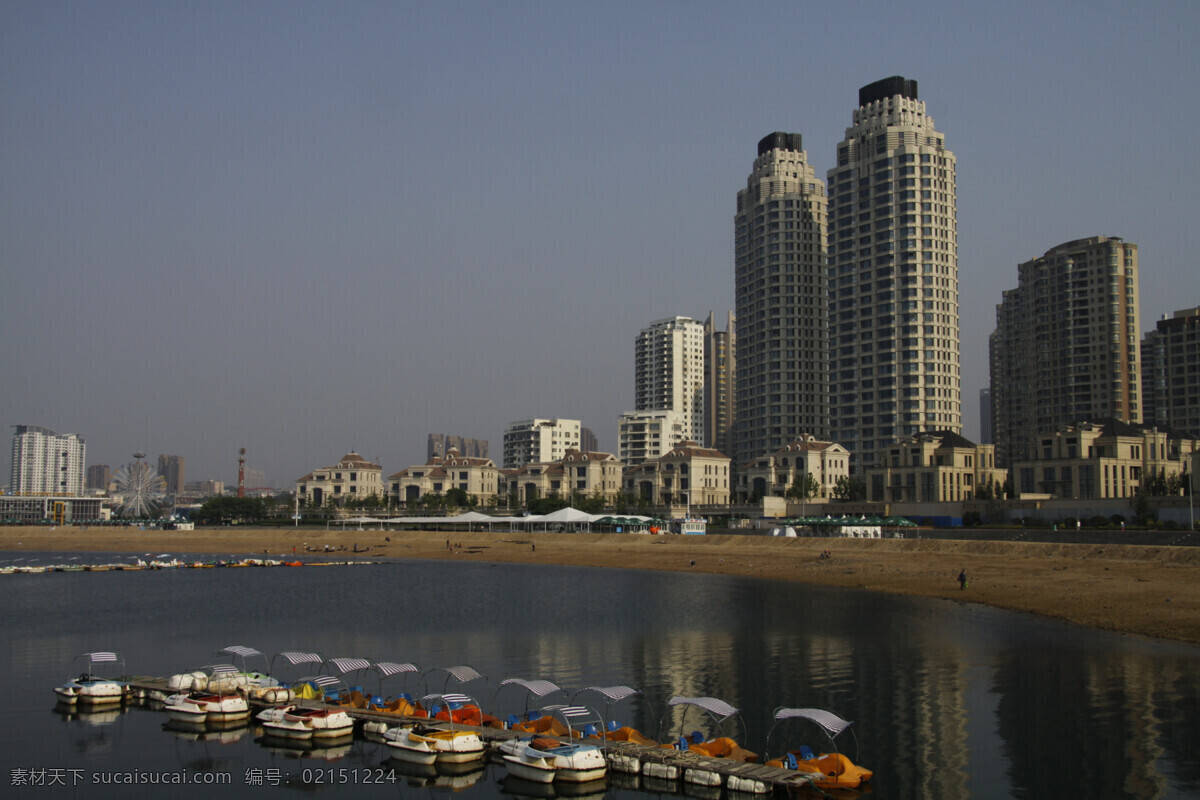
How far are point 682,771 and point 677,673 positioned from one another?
50.9 ft

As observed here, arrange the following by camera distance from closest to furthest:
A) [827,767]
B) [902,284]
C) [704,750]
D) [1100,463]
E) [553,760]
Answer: [827,767] < [553,760] < [704,750] < [1100,463] < [902,284]

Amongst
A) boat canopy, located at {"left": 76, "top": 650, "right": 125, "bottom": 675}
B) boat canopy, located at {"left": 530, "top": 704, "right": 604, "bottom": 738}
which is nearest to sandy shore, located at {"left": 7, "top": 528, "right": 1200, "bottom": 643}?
boat canopy, located at {"left": 530, "top": 704, "right": 604, "bottom": 738}

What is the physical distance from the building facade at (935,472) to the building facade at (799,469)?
17.8 metres

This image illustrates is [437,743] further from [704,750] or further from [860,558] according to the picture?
[860,558]

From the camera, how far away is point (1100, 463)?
135000mm

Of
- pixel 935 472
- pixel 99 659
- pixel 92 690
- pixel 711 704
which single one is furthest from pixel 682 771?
pixel 935 472

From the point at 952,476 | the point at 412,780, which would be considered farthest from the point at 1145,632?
the point at 952,476

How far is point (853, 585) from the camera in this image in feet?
279

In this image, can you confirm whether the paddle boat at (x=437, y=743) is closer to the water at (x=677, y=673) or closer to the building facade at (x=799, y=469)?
the water at (x=677, y=673)

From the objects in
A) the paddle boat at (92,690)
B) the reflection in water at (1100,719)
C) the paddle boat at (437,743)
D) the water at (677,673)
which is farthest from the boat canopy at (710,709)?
the paddle boat at (92,690)

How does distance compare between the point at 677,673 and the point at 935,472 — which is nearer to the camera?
the point at 677,673

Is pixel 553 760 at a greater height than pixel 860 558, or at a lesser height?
lesser

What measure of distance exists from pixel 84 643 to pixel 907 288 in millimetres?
164955

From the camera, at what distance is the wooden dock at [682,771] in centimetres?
2762
